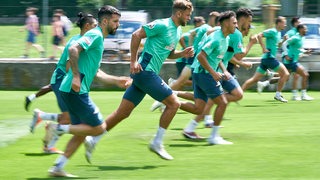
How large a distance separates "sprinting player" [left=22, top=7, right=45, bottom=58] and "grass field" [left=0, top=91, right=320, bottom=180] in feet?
27.7

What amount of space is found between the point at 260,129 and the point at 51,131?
4639 millimetres

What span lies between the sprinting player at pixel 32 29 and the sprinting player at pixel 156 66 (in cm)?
1424

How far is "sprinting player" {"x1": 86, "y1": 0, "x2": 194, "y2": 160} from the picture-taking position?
1066 cm

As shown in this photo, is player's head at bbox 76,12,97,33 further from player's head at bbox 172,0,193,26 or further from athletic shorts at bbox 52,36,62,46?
athletic shorts at bbox 52,36,62,46

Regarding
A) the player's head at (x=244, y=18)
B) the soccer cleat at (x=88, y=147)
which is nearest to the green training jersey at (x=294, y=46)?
the player's head at (x=244, y=18)

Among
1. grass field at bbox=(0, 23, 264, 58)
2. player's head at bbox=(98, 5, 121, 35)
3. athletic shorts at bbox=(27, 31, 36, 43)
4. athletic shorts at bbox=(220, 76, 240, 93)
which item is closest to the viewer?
player's head at bbox=(98, 5, 121, 35)

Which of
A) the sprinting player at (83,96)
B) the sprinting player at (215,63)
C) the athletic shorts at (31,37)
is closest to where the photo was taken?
the sprinting player at (83,96)

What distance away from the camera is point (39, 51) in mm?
24922

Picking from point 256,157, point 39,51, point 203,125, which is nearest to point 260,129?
point 203,125

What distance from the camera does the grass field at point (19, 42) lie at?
24895 mm

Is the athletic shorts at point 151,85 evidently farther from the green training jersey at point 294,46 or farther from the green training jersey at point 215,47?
the green training jersey at point 294,46

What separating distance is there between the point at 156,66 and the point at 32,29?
1505cm

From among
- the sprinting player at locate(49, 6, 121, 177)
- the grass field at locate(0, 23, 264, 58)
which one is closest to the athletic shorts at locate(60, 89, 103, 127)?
the sprinting player at locate(49, 6, 121, 177)

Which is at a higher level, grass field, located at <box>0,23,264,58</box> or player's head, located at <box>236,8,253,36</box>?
player's head, located at <box>236,8,253,36</box>
